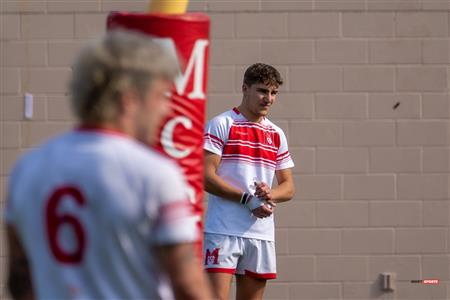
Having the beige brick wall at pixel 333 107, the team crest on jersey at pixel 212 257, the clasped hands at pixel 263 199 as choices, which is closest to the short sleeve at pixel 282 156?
the clasped hands at pixel 263 199

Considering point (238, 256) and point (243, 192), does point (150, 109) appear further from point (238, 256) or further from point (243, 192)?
point (238, 256)

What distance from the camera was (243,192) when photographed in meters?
6.19

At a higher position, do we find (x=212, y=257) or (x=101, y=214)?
(x=101, y=214)

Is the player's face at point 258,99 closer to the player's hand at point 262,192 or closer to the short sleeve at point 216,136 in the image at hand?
the short sleeve at point 216,136

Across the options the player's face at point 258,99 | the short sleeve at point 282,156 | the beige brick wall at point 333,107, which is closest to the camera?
the player's face at point 258,99

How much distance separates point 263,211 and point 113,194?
3688 millimetres

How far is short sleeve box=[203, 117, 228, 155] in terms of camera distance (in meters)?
6.19

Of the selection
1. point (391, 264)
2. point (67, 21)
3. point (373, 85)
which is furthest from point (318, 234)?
point (67, 21)

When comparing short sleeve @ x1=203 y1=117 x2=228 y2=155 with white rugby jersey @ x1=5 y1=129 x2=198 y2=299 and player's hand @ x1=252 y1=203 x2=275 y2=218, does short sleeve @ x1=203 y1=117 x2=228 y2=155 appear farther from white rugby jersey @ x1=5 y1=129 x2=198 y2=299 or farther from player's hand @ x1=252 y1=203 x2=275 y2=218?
white rugby jersey @ x1=5 y1=129 x2=198 y2=299

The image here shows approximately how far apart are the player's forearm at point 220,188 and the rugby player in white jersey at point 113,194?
3.48 meters

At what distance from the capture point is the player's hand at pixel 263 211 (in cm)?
615

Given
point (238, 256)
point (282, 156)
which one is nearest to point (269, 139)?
point (282, 156)

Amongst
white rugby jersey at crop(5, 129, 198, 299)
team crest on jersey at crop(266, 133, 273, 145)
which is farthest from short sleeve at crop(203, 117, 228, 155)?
white rugby jersey at crop(5, 129, 198, 299)

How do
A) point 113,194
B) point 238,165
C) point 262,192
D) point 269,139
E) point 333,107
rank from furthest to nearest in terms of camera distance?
point 333,107
point 269,139
point 238,165
point 262,192
point 113,194
